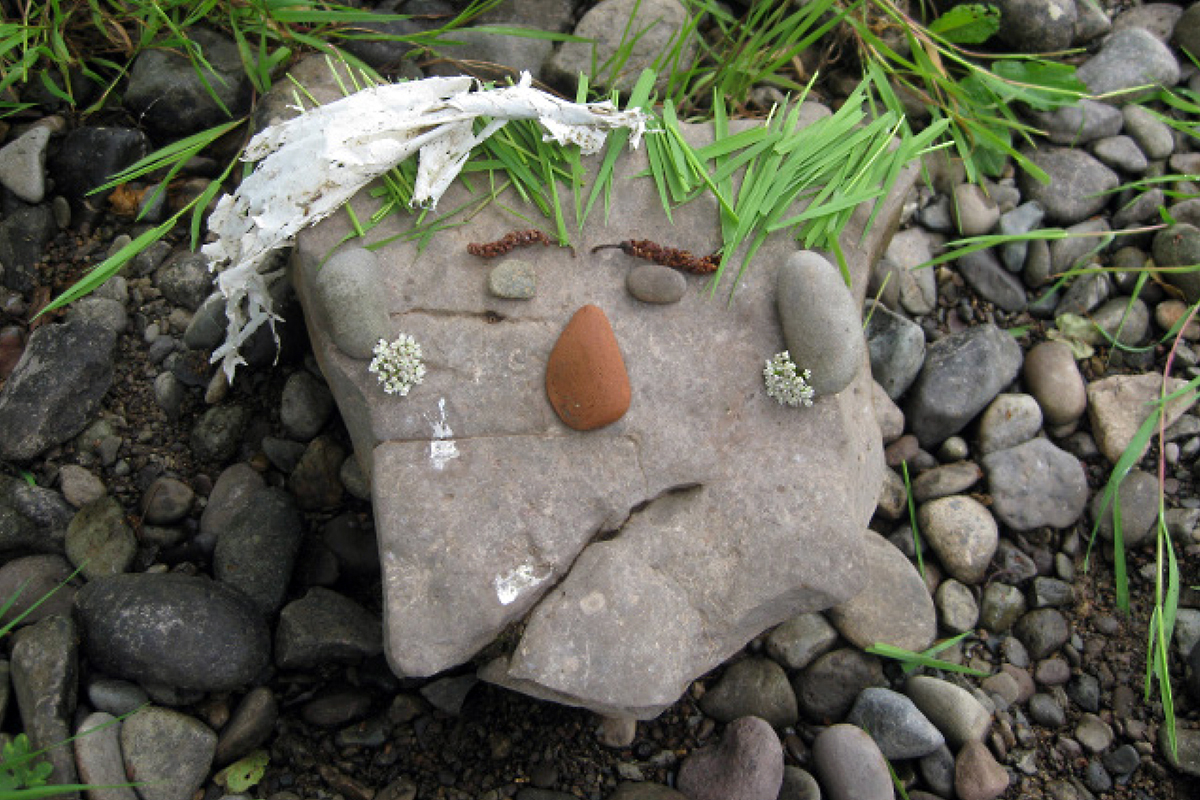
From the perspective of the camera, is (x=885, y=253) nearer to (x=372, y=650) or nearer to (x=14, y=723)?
(x=372, y=650)

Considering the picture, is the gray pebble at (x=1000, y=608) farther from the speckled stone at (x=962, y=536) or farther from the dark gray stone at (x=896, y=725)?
the dark gray stone at (x=896, y=725)

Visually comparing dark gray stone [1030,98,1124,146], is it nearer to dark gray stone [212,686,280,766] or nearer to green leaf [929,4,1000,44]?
green leaf [929,4,1000,44]

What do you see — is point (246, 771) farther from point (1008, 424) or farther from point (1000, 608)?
point (1008, 424)

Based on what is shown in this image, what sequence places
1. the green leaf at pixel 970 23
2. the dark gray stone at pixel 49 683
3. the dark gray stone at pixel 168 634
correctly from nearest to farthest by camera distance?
the dark gray stone at pixel 49 683 → the dark gray stone at pixel 168 634 → the green leaf at pixel 970 23

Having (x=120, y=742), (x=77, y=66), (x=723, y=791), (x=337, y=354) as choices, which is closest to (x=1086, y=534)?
(x=723, y=791)

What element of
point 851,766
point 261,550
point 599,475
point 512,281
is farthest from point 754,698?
point 261,550

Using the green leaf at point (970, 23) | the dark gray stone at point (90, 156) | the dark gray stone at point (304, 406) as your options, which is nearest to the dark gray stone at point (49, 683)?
the dark gray stone at point (304, 406)
